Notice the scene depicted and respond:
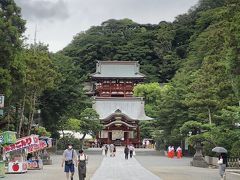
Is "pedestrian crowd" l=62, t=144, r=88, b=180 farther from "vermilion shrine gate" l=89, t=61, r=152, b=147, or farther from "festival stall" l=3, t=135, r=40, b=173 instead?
"vermilion shrine gate" l=89, t=61, r=152, b=147

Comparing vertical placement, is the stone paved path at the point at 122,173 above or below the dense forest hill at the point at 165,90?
below

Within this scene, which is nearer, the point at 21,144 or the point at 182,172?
the point at 21,144

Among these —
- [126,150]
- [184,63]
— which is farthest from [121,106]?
[126,150]

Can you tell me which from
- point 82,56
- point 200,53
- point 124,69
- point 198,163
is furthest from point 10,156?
A: point 82,56

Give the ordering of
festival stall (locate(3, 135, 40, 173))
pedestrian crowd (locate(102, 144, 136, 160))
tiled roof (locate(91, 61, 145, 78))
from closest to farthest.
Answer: festival stall (locate(3, 135, 40, 173)) → pedestrian crowd (locate(102, 144, 136, 160)) → tiled roof (locate(91, 61, 145, 78))

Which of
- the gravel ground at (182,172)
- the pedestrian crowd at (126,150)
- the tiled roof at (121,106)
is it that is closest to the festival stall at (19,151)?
the gravel ground at (182,172)

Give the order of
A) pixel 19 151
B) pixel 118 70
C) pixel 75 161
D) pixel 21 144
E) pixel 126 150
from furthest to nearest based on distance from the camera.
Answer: pixel 118 70, pixel 126 150, pixel 19 151, pixel 21 144, pixel 75 161

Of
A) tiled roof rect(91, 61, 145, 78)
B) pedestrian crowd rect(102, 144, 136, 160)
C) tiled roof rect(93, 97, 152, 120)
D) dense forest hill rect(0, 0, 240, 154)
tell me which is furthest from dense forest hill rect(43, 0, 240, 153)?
pedestrian crowd rect(102, 144, 136, 160)

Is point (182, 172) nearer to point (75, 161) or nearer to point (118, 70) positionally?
point (75, 161)

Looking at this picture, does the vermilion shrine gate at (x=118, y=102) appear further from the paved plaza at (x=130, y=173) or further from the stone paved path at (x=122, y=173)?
the stone paved path at (x=122, y=173)

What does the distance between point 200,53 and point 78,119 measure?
20.4 metres

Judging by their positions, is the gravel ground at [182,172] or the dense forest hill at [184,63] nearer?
the gravel ground at [182,172]

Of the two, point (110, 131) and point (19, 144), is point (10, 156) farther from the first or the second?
point (110, 131)

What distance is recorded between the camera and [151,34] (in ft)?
367
